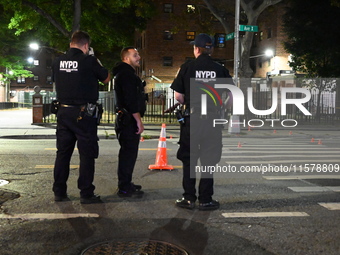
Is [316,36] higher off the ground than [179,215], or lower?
higher

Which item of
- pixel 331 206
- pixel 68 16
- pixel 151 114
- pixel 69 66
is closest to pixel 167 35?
pixel 151 114

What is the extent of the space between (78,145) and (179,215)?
1.69 metres

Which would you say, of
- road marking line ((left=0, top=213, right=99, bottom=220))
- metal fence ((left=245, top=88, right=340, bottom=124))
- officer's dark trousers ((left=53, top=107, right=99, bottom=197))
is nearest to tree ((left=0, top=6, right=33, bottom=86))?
metal fence ((left=245, top=88, right=340, bottom=124))

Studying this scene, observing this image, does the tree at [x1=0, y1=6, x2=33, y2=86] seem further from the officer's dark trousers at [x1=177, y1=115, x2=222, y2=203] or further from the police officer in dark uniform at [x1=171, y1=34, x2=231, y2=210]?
the officer's dark trousers at [x1=177, y1=115, x2=222, y2=203]

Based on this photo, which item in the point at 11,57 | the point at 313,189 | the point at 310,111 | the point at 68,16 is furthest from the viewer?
the point at 11,57

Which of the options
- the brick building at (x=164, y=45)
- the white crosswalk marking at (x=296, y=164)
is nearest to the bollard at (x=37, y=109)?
the white crosswalk marking at (x=296, y=164)

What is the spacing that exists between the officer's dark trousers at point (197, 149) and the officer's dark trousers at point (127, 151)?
2.81ft

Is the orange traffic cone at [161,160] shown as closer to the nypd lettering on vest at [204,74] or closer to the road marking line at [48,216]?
the nypd lettering on vest at [204,74]

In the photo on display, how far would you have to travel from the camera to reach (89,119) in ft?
18.8

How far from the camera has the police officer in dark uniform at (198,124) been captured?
220 inches

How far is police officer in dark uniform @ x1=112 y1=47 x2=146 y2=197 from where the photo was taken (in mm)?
6066

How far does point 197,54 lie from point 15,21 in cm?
2223

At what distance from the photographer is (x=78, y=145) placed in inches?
228

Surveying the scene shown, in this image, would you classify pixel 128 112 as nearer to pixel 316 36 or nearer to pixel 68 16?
pixel 68 16
